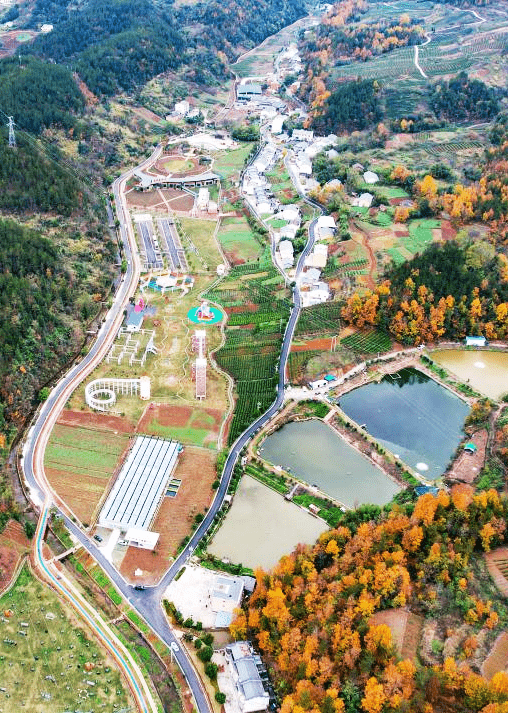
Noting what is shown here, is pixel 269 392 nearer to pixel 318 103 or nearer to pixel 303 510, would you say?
pixel 303 510

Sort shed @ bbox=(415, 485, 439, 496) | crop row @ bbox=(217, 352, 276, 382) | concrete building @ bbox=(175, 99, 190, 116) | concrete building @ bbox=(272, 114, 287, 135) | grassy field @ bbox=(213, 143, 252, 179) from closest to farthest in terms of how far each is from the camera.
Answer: shed @ bbox=(415, 485, 439, 496) → crop row @ bbox=(217, 352, 276, 382) → grassy field @ bbox=(213, 143, 252, 179) → concrete building @ bbox=(272, 114, 287, 135) → concrete building @ bbox=(175, 99, 190, 116)

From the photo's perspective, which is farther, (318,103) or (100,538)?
(318,103)

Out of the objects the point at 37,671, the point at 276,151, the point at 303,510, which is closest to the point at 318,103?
the point at 276,151

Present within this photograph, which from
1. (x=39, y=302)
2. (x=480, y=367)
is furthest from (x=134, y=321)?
(x=480, y=367)

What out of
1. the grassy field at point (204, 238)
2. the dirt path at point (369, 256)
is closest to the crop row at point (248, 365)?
the dirt path at point (369, 256)

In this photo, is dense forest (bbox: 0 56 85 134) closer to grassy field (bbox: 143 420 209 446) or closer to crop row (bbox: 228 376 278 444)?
crop row (bbox: 228 376 278 444)

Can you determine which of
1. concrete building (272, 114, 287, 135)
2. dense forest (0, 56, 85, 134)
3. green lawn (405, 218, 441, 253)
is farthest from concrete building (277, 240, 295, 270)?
concrete building (272, 114, 287, 135)

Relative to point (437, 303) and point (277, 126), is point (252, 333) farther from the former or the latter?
point (277, 126)
